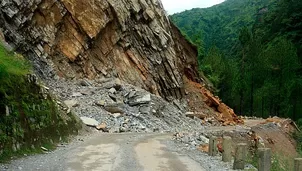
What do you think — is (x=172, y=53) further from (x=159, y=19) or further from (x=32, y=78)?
(x=32, y=78)

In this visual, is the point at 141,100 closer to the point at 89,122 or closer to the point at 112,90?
the point at 112,90

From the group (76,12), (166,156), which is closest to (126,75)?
(76,12)

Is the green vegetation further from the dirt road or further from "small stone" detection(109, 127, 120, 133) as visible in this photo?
"small stone" detection(109, 127, 120, 133)

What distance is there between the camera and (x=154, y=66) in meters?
45.0

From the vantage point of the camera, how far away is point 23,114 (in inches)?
590

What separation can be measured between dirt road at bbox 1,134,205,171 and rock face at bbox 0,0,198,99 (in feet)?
63.5

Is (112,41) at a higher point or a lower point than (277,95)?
higher

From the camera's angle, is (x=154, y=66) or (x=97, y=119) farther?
(x=154, y=66)

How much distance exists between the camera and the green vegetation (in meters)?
13.4

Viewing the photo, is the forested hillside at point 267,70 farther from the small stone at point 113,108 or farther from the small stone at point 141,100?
the small stone at point 113,108

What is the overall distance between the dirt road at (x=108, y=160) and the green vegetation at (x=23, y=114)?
748 mm

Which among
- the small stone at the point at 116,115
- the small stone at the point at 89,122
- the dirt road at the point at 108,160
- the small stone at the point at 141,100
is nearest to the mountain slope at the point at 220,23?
the small stone at the point at 141,100

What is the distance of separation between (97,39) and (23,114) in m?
25.8

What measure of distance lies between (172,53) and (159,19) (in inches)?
180
